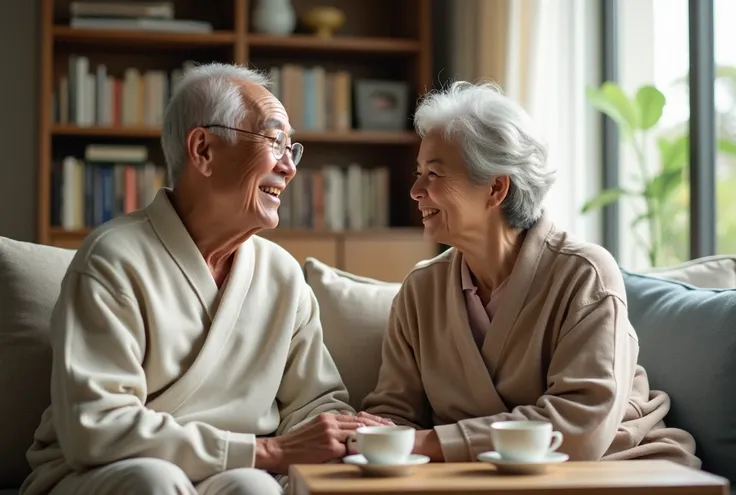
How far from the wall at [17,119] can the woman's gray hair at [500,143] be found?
9.78 ft

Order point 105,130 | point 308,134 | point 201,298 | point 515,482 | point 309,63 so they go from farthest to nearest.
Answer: point 309,63 < point 308,134 < point 105,130 < point 201,298 < point 515,482

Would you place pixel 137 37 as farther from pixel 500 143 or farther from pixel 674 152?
pixel 500 143

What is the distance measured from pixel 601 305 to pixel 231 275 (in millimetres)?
750

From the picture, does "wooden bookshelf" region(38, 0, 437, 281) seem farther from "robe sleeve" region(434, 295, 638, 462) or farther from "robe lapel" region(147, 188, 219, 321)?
"robe sleeve" region(434, 295, 638, 462)

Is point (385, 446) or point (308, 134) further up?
point (308, 134)

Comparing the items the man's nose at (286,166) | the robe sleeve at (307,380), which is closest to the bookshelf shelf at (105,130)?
the man's nose at (286,166)

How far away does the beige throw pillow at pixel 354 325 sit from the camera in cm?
238

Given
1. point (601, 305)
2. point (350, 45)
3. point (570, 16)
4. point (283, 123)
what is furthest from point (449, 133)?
point (350, 45)

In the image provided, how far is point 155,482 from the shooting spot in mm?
1705

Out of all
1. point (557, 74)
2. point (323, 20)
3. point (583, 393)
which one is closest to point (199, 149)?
point (583, 393)

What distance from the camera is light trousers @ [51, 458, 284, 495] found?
171 centimetres

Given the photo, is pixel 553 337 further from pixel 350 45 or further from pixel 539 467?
pixel 350 45

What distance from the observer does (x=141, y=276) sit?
1.97 metres

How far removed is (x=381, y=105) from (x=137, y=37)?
115 cm
